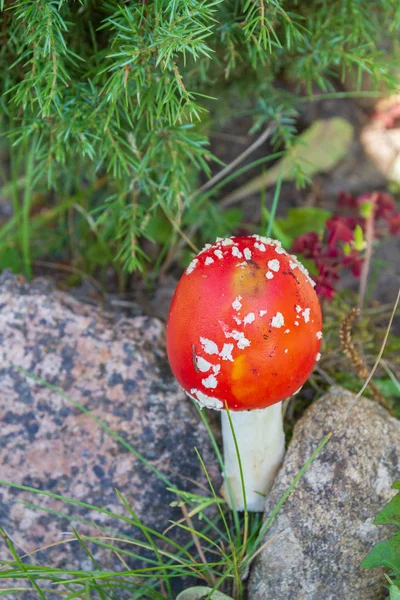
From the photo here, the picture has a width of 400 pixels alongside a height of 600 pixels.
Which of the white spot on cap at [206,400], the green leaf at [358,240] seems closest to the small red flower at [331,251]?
the green leaf at [358,240]

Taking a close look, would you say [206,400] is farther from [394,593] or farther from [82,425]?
[394,593]

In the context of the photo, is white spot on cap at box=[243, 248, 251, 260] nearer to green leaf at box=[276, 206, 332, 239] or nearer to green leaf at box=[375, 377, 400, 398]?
green leaf at box=[375, 377, 400, 398]

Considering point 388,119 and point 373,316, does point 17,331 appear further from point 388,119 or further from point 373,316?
point 388,119

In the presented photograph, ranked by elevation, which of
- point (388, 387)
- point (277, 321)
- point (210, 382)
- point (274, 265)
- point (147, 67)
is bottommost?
point (388, 387)

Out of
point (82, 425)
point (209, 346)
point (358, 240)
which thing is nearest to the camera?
point (209, 346)

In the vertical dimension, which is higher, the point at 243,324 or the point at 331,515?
the point at 243,324

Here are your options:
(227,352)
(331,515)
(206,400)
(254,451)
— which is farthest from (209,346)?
(331,515)

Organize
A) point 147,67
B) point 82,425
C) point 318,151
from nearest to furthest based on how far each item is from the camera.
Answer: point 147,67 < point 82,425 < point 318,151

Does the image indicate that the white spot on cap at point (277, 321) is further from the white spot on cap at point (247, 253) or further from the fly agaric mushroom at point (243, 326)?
the white spot on cap at point (247, 253)
